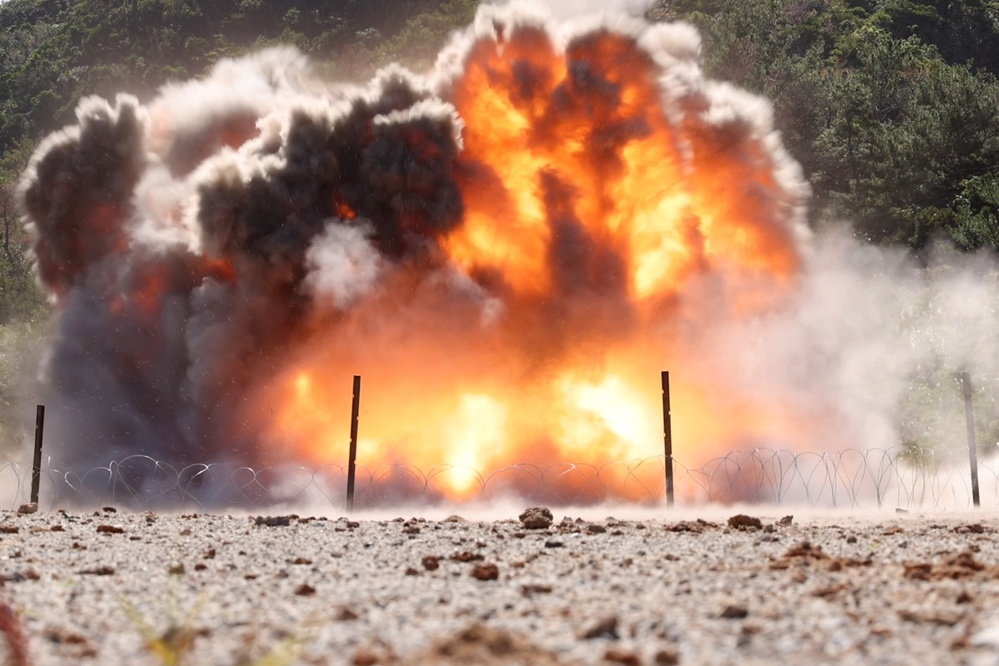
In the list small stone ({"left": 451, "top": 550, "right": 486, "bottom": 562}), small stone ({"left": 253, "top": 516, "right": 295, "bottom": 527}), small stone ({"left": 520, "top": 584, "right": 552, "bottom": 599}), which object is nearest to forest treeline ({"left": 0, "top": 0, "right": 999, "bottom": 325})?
small stone ({"left": 253, "top": 516, "right": 295, "bottom": 527})

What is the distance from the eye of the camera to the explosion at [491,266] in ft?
90.3

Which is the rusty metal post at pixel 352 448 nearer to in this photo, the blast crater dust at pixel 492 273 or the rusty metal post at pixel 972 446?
the blast crater dust at pixel 492 273

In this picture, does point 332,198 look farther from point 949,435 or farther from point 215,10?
point 215,10

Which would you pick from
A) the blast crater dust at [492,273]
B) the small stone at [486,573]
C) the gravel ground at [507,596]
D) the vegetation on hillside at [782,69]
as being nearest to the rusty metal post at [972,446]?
the gravel ground at [507,596]

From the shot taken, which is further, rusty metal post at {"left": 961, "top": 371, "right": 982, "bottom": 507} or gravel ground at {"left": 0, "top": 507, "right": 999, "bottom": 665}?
rusty metal post at {"left": 961, "top": 371, "right": 982, "bottom": 507}

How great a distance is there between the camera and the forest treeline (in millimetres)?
49031

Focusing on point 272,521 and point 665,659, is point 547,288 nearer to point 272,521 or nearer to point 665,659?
point 272,521

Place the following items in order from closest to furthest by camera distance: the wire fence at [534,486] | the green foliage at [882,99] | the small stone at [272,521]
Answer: the small stone at [272,521] → the wire fence at [534,486] → the green foliage at [882,99]

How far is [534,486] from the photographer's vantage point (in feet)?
85.4

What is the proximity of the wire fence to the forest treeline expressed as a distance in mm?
16552

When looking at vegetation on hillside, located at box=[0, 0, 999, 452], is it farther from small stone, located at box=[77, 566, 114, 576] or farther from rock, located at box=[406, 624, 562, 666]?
rock, located at box=[406, 624, 562, 666]

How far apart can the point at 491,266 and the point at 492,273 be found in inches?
7.3

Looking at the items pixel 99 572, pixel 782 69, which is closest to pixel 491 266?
pixel 99 572

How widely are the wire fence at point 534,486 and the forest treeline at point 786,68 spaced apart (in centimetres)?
1655
